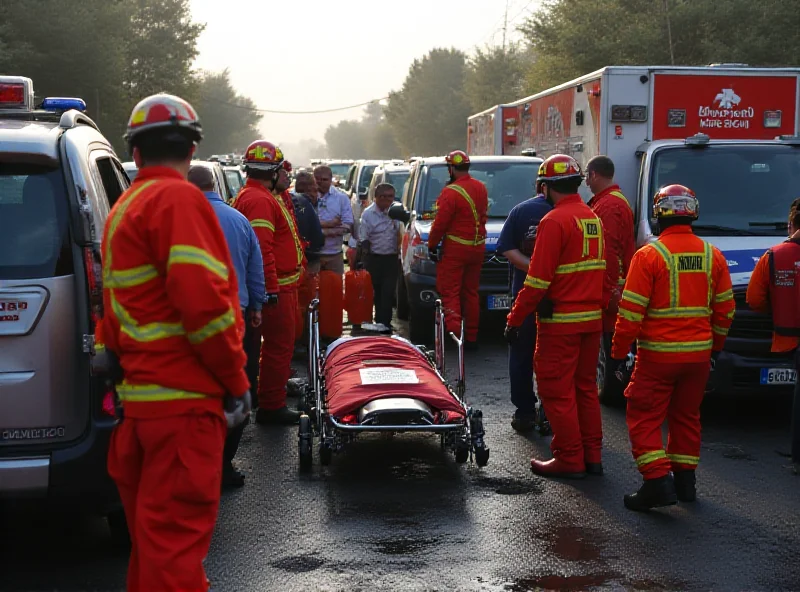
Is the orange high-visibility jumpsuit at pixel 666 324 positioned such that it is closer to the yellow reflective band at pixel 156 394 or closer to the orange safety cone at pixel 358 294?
the yellow reflective band at pixel 156 394

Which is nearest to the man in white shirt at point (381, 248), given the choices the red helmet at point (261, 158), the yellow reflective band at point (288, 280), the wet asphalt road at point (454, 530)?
the yellow reflective band at point (288, 280)

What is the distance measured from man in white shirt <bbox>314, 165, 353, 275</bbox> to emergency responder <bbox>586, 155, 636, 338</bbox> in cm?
453

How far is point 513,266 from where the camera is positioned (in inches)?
358

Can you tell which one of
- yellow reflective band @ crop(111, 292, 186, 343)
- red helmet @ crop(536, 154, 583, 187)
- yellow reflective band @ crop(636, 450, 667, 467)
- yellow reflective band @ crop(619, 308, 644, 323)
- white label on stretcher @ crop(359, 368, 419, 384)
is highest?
red helmet @ crop(536, 154, 583, 187)

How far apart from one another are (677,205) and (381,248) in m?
7.27

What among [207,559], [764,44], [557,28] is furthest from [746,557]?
[557,28]

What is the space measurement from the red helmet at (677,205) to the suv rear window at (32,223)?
3.39 meters

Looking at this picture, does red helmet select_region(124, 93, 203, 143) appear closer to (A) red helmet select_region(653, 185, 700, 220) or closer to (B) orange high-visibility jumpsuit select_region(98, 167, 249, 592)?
(B) orange high-visibility jumpsuit select_region(98, 167, 249, 592)

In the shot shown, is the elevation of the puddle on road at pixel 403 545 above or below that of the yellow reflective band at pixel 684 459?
below

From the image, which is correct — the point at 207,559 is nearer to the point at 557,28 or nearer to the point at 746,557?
the point at 746,557

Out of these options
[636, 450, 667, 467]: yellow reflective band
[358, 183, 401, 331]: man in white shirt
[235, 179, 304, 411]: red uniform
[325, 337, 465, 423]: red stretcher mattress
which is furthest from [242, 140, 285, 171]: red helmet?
Result: [358, 183, 401, 331]: man in white shirt

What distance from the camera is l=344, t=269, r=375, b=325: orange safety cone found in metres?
12.8

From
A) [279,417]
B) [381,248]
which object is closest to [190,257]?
[279,417]

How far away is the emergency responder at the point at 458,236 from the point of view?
37.9 feet
